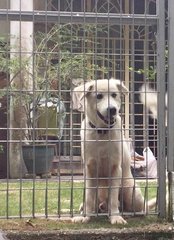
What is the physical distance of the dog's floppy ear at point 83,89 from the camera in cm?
420

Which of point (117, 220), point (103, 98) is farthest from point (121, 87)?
point (117, 220)

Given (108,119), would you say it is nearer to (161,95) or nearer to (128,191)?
(161,95)

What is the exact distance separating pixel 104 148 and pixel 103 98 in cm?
42

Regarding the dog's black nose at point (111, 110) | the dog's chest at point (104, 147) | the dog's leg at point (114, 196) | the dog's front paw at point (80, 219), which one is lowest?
the dog's front paw at point (80, 219)

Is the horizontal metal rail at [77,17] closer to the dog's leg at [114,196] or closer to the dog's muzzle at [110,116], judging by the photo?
the dog's muzzle at [110,116]

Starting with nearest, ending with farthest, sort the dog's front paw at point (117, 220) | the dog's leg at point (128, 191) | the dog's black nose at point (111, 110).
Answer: the dog's front paw at point (117, 220)
the dog's black nose at point (111, 110)
the dog's leg at point (128, 191)

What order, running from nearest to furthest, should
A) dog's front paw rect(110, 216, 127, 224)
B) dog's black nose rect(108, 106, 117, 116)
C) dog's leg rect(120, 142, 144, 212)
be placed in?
dog's front paw rect(110, 216, 127, 224), dog's black nose rect(108, 106, 117, 116), dog's leg rect(120, 142, 144, 212)

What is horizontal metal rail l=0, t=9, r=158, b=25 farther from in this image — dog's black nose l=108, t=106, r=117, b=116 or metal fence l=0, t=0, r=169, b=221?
dog's black nose l=108, t=106, r=117, b=116

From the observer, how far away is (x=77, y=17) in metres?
4.13

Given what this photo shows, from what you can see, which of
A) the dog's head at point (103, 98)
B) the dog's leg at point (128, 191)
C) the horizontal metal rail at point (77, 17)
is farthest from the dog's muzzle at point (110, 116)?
the horizontal metal rail at point (77, 17)

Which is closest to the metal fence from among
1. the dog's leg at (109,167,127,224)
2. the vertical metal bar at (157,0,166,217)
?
the vertical metal bar at (157,0,166,217)

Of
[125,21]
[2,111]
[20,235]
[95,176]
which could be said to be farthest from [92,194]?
[2,111]

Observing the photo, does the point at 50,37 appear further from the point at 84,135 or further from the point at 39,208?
the point at 39,208

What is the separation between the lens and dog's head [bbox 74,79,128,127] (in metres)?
Result: 4.21
